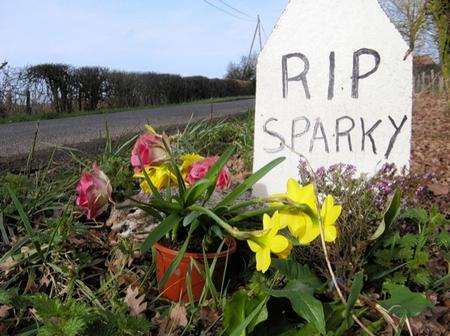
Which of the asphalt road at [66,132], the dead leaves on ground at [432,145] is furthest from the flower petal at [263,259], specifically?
the dead leaves on ground at [432,145]

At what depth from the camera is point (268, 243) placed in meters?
1.26

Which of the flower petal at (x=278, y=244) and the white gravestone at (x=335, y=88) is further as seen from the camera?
the white gravestone at (x=335, y=88)

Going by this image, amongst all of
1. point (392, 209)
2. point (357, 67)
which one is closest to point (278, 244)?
point (392, 209)

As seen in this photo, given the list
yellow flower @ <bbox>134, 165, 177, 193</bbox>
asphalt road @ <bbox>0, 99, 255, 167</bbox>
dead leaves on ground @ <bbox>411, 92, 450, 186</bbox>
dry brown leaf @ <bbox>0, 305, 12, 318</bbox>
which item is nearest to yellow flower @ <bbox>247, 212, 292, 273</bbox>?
yellow flower @ <bbox>134, 165, 177, 193</bbox>

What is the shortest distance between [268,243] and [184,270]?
1.17 feet

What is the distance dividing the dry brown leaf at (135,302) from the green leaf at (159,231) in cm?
17

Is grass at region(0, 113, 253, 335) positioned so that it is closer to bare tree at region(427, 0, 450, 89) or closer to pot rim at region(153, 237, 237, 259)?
pot rim at region(153, 237, 237, 259)

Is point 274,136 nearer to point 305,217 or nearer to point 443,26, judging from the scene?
point 305,217

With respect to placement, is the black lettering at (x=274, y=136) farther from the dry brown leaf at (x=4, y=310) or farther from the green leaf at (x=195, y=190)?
the dry brown leaf at (x=4, y=310)

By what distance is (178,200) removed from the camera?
1562 mm

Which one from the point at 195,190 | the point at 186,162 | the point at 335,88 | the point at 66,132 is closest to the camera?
the point at 195,190

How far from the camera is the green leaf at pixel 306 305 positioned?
3.92ft

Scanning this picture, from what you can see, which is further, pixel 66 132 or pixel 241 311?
pixel 66 132

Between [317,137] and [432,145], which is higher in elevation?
[317,137]
